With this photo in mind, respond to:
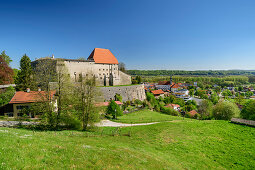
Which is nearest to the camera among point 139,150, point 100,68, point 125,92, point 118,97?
point 139,150

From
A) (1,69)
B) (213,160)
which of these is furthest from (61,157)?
(1,69)

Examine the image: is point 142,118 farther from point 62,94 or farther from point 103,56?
point 103,56

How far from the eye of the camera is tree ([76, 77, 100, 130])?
16.6 meters

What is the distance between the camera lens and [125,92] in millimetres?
43250

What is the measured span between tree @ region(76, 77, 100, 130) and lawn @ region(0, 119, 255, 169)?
12.6ft

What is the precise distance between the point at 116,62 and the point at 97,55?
26.6ft

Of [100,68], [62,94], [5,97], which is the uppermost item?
[100,68]

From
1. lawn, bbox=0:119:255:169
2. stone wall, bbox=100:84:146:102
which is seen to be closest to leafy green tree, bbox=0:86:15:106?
lawn, bbox=0:119:255:169

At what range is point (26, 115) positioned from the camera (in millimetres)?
21047

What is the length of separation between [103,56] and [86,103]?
3432cm

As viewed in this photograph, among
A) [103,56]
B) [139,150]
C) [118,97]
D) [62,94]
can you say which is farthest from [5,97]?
[103,56]

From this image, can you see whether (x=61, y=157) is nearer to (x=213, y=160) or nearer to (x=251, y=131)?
(x=213, y=160)

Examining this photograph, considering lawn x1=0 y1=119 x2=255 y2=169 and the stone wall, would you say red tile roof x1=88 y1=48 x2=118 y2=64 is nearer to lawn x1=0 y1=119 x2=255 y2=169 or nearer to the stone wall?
the stone wall

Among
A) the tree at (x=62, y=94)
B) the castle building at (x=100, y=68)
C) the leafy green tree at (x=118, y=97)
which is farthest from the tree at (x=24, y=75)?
the leafy green tree at (x=118, y=97)
